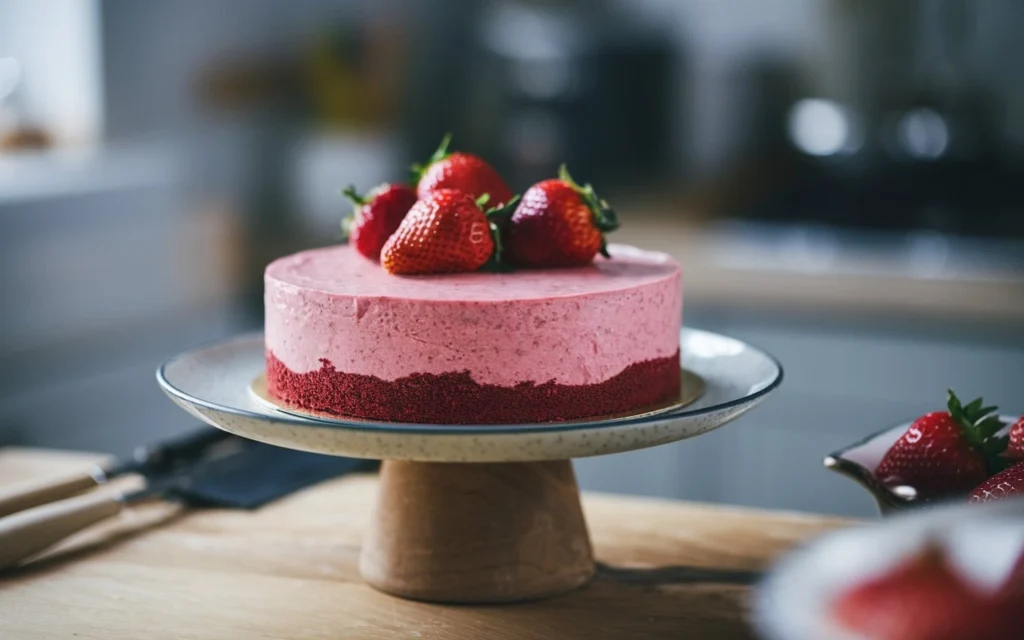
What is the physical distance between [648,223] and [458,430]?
2.21 m

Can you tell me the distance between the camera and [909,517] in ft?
1.81

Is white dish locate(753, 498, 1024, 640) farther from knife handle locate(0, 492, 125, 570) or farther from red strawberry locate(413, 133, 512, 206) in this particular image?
knife handle locate(0, 492, 125, 570)

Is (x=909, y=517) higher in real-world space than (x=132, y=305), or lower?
higher

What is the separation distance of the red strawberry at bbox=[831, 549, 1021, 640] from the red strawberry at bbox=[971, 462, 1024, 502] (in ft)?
1.25

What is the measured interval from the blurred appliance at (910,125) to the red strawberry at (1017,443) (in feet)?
6.33

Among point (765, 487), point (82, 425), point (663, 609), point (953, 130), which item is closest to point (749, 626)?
point (663, 609)

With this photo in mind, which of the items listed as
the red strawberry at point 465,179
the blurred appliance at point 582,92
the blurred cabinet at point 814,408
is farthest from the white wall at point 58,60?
the red strawberry at point 465,179

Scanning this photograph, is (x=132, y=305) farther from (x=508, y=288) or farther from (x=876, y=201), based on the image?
(x=508, y=288)

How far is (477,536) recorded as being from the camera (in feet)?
3.39

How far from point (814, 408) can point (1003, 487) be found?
5.66 feet

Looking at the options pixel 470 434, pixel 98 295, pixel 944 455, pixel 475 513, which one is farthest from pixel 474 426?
pixel 98 295

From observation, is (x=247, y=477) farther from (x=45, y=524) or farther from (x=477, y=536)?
(x=477, y=536)

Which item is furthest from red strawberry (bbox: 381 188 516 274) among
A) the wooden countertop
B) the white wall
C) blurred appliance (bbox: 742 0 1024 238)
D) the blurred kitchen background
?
the white wall

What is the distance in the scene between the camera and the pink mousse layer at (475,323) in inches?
38.9
